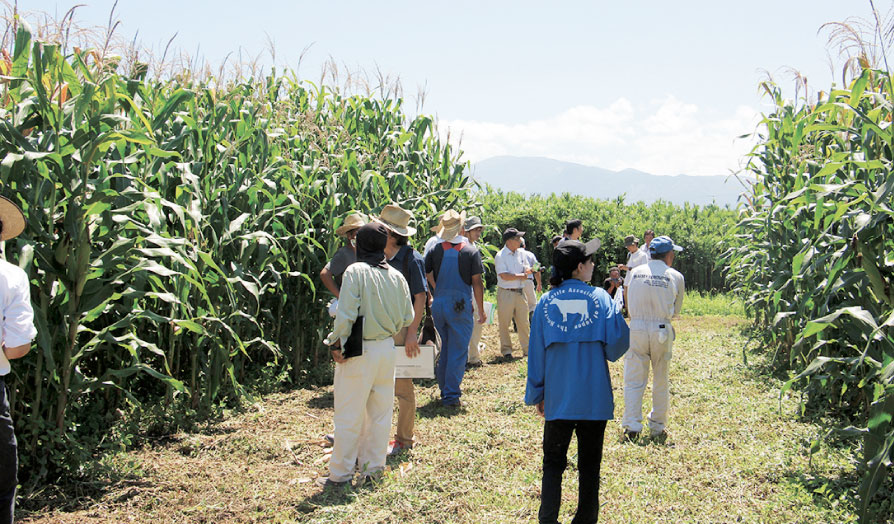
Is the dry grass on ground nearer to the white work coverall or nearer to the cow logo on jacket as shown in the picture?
the white work coverall

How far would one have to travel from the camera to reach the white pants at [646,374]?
6.27 metres

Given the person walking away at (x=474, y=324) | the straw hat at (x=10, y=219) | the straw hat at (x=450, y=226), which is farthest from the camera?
the person walking away at (x=474, y=324)

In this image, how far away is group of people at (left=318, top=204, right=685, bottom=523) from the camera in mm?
4117

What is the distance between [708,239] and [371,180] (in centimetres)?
1474

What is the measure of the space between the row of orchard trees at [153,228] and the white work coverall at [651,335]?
3.53m

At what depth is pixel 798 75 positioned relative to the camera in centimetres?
869

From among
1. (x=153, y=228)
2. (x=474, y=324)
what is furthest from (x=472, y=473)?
(x=474, y=324)

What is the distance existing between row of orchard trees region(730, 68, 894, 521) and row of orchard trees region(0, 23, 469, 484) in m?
4.50

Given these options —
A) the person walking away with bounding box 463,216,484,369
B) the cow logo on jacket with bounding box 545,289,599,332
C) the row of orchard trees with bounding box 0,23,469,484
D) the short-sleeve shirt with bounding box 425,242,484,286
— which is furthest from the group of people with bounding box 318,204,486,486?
the person walking away with bounding box 463,216,484,369

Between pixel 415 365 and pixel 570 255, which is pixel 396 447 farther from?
pixel 570 255

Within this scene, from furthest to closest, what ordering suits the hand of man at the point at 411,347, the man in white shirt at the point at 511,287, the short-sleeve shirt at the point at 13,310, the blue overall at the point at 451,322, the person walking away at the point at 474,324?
the man in white shirt at the point at 511,287, the person walking away at the point at 474,324, the blue overall at the point at 451,322, the hand of man at the point at 411,347, the short-sleeve shirt at the point at 13,310

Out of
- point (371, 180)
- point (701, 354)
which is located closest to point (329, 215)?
point (371, 180)

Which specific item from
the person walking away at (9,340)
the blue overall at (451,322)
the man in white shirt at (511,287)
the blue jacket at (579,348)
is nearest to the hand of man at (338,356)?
the blue jacket at (579,348)

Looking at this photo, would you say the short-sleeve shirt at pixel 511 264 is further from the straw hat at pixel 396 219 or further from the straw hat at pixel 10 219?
the straw hat at pixel 10 219
